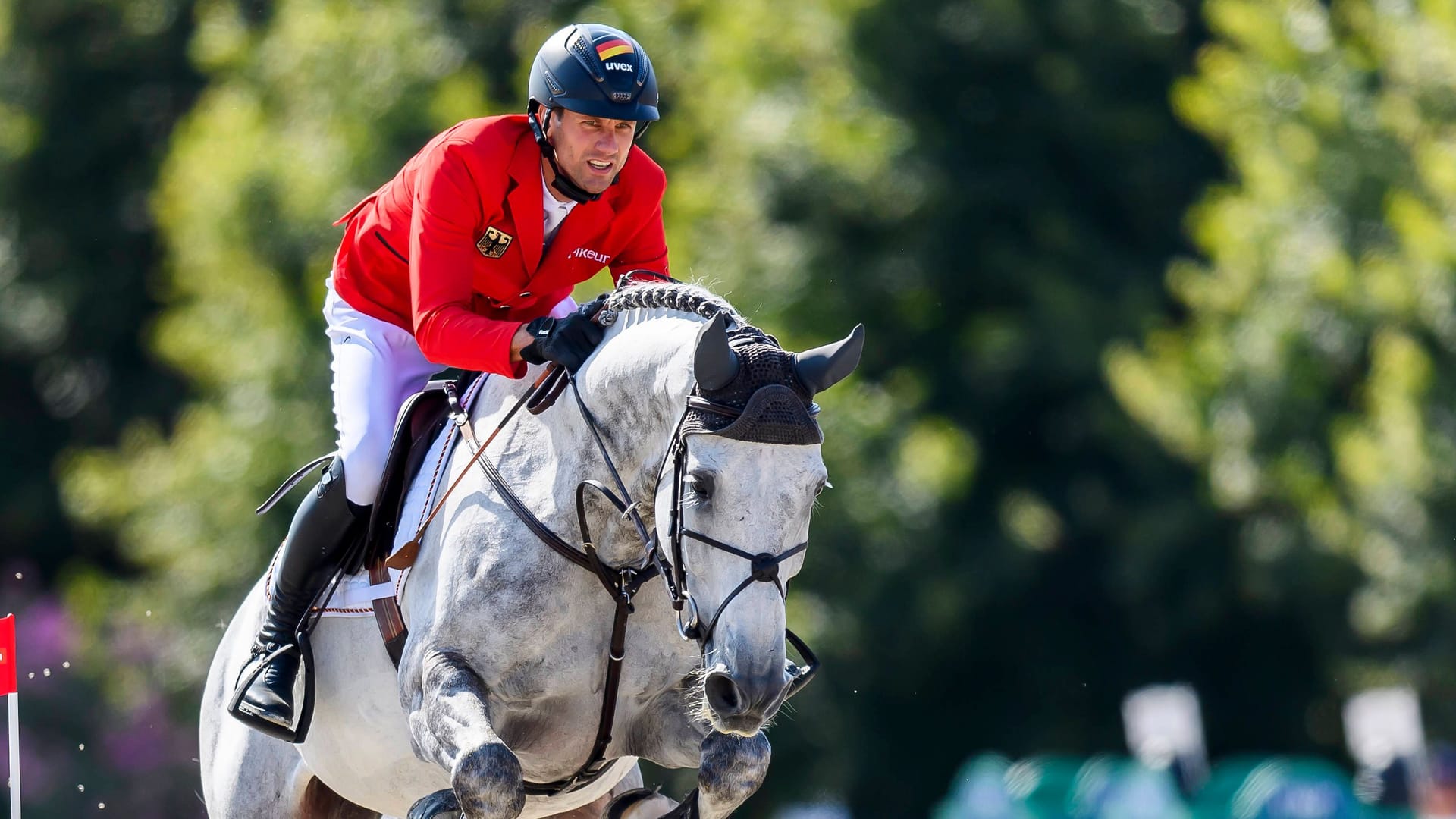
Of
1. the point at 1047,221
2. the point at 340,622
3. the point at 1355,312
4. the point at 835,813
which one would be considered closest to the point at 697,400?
the point at 340,622

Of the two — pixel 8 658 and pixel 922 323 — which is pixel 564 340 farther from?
pixel 922 323

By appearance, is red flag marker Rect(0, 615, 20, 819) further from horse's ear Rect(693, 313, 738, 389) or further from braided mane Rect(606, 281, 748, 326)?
horse's ear Rect(693, 313, 738, 389)

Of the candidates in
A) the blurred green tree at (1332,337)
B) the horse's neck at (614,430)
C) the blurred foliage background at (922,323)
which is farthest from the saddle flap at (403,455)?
the blurred green tree at (1332,337)

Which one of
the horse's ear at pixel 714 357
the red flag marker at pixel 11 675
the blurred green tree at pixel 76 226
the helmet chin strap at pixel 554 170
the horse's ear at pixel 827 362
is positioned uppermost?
the helmet chin strap at pixel 554 170

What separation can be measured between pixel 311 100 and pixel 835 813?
Result: 6.85 m

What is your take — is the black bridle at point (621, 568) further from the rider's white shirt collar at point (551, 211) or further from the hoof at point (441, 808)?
the rider's white shirt collar at point (551, 211)

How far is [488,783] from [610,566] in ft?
2.15

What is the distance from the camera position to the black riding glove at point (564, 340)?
516 cm

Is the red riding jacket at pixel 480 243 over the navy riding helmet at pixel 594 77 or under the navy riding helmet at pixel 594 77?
under

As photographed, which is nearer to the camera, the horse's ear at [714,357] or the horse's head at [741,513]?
the horse's head at [741,513]

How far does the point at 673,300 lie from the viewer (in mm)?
5086

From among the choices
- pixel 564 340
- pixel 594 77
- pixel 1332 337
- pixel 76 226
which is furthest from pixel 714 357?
pixel 76 226

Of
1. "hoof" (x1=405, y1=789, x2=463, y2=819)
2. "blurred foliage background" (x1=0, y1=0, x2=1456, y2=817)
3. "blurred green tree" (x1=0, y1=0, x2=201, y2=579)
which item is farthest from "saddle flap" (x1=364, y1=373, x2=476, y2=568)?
"blurred green tree" (x1=0, y1=0, x2=201, y2=579)

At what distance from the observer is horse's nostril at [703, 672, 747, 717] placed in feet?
14.7
